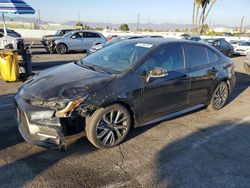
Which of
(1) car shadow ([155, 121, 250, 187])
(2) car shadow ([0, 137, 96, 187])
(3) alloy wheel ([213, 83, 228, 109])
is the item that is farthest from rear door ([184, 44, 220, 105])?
(2) car shadow ([0, 137, 96, 187])

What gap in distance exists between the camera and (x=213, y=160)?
12.4 ft

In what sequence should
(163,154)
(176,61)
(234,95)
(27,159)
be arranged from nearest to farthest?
(27,159) < (163,154) < (176,61) < (234,95)

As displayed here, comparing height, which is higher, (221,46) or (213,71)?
(213,71)

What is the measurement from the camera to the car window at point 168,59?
436 cm

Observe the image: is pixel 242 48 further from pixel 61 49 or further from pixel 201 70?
pixel 201 70

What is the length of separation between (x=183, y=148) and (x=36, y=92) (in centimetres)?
235

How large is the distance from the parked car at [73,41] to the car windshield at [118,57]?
12409mm

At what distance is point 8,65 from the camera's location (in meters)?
7.66

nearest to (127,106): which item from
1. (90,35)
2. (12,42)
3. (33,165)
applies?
(33,165)

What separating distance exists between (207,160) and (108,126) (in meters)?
1.50

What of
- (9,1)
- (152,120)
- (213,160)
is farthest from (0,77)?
(213,160)

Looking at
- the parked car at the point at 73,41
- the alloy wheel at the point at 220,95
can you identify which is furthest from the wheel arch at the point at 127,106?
the parked car at the point at 73,41

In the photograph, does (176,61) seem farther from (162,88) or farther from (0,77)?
(0,77)

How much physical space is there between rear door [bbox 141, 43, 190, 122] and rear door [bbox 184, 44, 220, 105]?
0.19 meters
